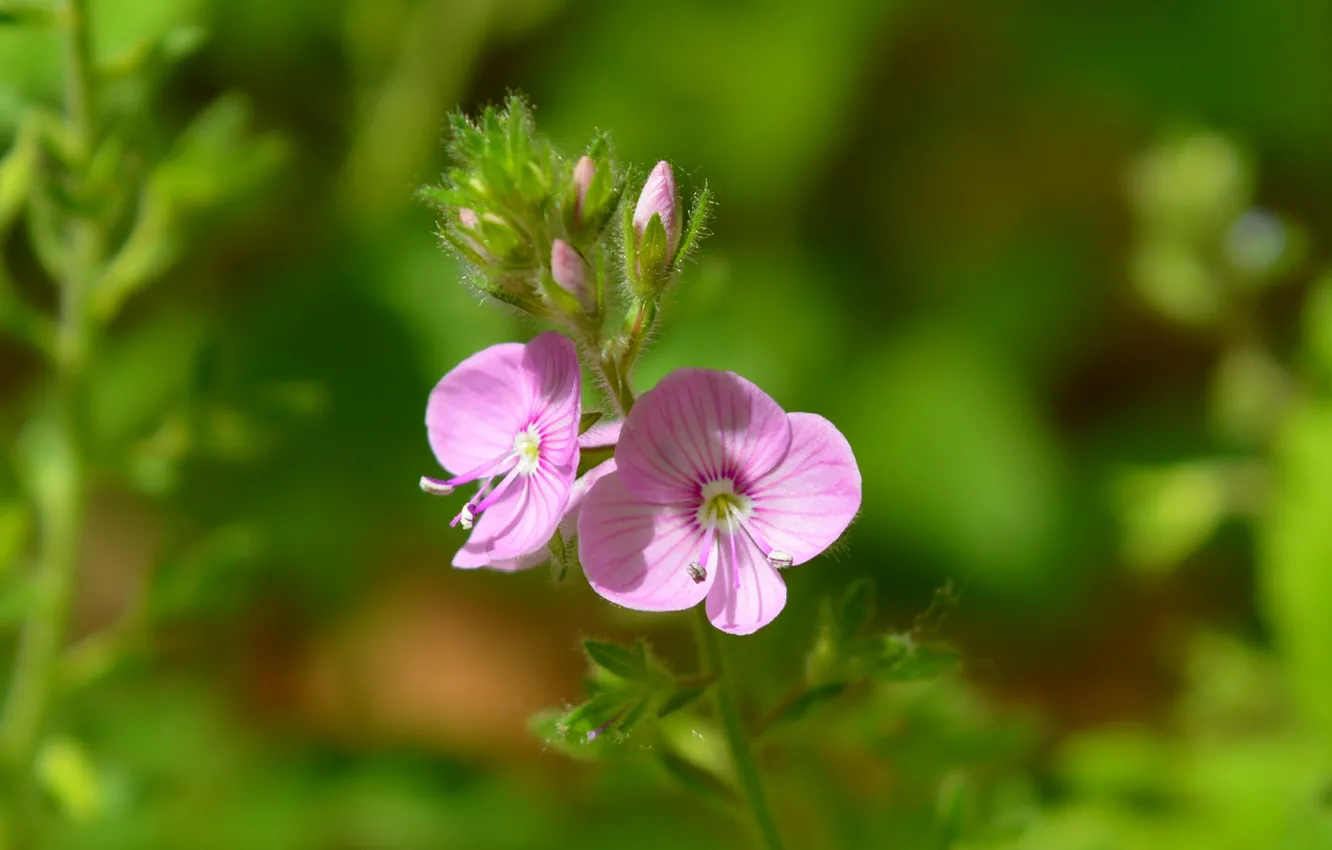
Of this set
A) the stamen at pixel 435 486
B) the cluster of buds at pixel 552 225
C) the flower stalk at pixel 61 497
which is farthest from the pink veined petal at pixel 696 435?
the flower stalk at pixel 61 497

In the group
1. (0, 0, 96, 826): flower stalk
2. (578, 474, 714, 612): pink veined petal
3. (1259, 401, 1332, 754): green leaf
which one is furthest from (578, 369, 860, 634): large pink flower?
(1259, 401, 1332, 754): green leaf

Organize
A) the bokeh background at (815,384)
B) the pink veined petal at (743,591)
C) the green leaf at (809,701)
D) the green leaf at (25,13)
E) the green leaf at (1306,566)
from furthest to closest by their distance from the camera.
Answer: the bokeh background at (815,384) → the green leaf at (1306,566) → the green leaf at (25,13) → the green leaf at (809,701) → the pink veined petal at (743,591)

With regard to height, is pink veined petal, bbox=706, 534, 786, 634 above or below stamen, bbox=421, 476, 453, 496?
below

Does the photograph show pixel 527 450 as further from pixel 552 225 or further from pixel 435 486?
pixel 552 225

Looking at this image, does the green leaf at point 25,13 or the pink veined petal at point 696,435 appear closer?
the pink veined petal at point 696,435

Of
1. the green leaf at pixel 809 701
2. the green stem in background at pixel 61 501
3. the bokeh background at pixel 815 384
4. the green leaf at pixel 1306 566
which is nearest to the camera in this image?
the green leaf at pixel 809 701

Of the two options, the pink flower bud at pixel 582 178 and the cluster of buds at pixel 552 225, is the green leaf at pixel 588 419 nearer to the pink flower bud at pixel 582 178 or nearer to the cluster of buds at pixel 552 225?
the cluster of buds at pixel 552 225

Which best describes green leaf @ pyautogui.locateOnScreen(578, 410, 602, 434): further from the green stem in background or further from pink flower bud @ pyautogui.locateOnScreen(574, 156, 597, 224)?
the green stem in background

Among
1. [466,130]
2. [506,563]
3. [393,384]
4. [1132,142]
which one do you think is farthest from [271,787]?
[1132,142]
